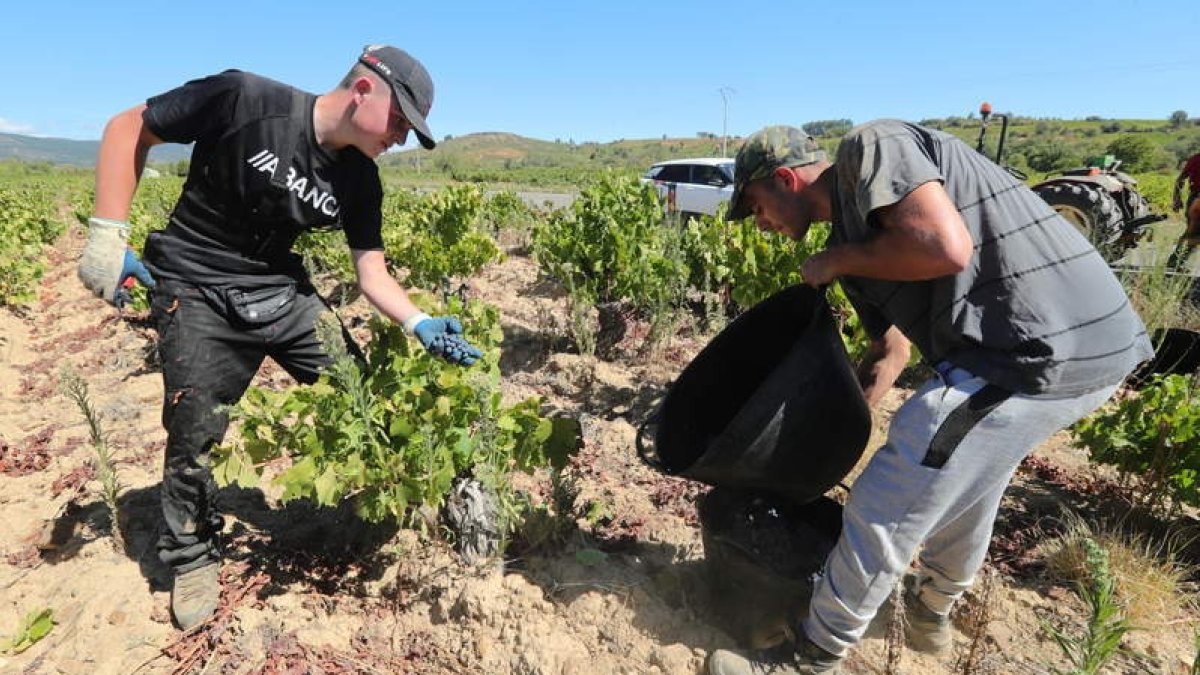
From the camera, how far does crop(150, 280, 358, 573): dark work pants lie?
2309mm

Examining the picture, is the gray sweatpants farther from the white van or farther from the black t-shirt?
the white van

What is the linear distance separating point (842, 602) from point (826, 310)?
818mm

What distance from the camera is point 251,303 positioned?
2.41 meters

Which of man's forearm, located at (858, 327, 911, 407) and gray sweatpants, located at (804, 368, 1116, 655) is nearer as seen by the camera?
gray sweatpants, located at (804, 368, 1116, 655)

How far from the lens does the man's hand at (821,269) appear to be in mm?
1833

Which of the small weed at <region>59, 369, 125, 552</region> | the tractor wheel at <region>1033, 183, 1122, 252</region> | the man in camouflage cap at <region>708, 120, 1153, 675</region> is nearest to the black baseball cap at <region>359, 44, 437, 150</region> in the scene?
the man in camouflage cap at <region>708, 120, 1153, 675</region>

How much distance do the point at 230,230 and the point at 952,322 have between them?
7.59 ft

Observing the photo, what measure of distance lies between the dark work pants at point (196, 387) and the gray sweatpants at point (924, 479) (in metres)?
1.97

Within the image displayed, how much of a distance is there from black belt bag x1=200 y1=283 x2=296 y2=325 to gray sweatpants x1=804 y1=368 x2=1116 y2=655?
6.74ft

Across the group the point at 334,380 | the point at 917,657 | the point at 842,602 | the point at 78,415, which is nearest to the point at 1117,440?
the point at 917,657

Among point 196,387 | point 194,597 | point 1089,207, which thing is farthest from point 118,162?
point 1089,207

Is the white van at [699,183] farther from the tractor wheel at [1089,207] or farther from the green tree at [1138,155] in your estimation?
the green tree at [1138,155]

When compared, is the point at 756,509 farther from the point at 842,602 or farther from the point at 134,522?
the point at 134,522

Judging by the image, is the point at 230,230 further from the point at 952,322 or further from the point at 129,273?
the point at 952,322
